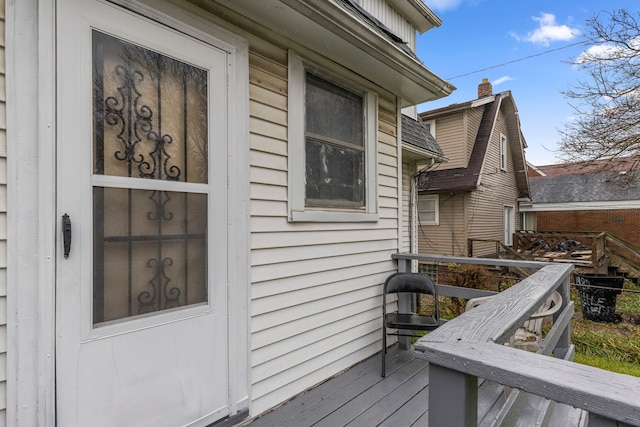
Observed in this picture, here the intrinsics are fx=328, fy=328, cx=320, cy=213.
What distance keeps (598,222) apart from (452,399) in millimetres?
19678

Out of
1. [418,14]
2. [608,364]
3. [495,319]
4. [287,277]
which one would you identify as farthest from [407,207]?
[495,319]

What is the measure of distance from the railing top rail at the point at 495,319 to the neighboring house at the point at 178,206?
55.2 inches

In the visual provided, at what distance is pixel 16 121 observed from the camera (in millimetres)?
1353

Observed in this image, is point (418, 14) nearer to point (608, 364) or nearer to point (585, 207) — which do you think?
point (608, 364)

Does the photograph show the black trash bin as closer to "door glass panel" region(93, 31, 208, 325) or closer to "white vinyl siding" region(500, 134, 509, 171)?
"door glass panel" region(93, 31, 208, 325)

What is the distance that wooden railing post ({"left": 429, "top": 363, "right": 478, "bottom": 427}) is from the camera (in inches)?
32.4

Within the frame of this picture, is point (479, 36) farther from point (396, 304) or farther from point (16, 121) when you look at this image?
point (16, 121)

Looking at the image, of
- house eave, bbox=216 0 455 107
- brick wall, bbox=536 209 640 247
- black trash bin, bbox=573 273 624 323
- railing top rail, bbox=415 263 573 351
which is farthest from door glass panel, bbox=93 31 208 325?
brick wall, bbox=536 209 640 247

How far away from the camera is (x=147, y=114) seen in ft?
5.67

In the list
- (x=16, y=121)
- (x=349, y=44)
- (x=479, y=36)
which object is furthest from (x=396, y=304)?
(x=479, y=36)

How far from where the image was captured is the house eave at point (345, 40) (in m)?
2.06

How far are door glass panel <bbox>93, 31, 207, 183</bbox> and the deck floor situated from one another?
1678mm

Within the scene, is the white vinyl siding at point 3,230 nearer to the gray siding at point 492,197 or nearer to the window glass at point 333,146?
the window glass at point 333,146

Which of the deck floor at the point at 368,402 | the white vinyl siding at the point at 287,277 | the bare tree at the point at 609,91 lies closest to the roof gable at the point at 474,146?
the bare tree at the point at 609,91
